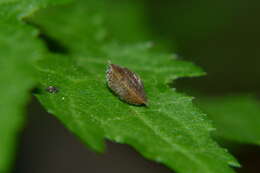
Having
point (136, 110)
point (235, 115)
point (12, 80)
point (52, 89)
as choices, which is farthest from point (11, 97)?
point (235, 115)

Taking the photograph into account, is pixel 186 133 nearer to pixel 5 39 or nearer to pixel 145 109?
pixel 145 109

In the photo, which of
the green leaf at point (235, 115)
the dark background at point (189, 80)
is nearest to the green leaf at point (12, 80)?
the green leaf at point (235, 115)

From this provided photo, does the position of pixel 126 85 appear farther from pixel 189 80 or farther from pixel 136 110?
pixel 189 80

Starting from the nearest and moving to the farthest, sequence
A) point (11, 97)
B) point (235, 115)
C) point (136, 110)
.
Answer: point (11, 97)
point (136, 110)
point (235, 115)

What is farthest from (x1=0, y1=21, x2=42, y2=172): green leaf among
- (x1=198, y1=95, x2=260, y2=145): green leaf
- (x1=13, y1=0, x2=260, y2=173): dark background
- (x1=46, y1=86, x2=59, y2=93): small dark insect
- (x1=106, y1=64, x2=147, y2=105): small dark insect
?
(x1=13, y1=0, x2=260, y2=173): dark background

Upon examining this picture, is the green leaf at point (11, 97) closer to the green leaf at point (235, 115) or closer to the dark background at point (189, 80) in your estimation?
the green leaf at point (235, 115)

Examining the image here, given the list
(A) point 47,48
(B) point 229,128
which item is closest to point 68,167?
(B) point 229,128
